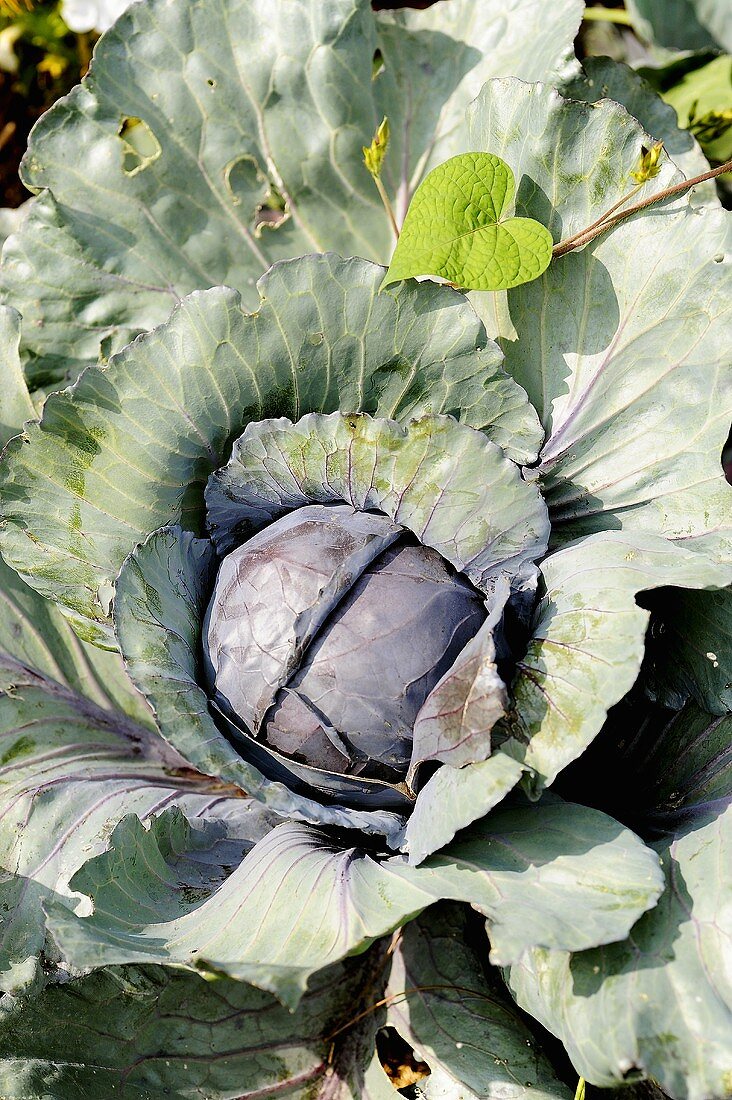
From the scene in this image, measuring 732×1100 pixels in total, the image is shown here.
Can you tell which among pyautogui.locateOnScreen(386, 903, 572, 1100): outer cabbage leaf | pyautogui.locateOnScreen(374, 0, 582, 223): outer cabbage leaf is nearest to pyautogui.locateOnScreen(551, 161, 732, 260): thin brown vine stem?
pyautogui.locateOnScreen(374, 0, 582, 223): outer cabbage leaf

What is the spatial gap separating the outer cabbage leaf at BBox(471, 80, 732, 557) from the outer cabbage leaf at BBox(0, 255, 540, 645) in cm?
16

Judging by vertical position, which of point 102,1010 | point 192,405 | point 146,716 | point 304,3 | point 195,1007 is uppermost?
point 304,3

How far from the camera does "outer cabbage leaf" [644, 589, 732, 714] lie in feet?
6.53

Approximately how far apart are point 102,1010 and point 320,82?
7.15ft

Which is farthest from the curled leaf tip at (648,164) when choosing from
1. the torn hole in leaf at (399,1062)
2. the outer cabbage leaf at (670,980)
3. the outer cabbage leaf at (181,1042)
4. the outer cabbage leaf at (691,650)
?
the torn hole in leaf at (399,1062)

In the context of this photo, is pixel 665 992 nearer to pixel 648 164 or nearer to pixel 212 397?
pixel 212 397

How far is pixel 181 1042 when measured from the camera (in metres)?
2.06

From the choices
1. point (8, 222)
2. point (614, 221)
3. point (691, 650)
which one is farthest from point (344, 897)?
point (8, 222)

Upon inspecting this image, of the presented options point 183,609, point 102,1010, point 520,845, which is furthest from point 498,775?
point 102,1010

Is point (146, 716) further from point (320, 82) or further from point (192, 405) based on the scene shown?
point (320, 82)

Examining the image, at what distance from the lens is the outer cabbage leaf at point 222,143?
7.48ft

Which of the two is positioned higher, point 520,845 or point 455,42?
point 455,42

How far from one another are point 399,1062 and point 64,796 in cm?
104

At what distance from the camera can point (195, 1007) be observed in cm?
210
